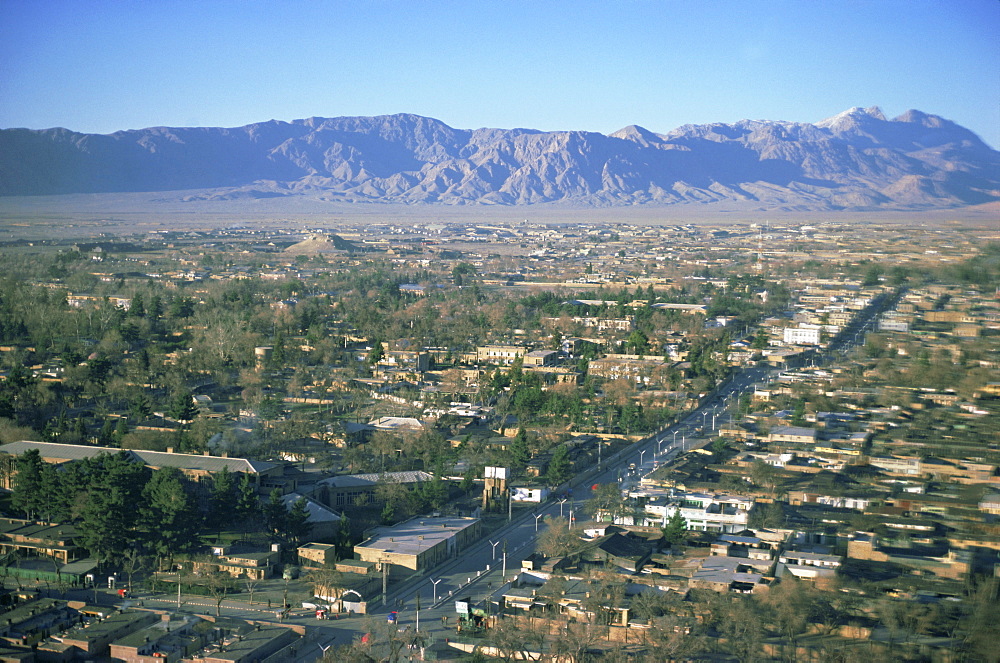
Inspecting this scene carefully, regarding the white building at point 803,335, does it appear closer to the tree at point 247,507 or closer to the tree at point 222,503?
the tree at point 247,507

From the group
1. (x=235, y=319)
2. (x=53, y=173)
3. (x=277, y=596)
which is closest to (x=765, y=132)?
(x=53, y=173)

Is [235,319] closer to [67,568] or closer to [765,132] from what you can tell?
[67,568]

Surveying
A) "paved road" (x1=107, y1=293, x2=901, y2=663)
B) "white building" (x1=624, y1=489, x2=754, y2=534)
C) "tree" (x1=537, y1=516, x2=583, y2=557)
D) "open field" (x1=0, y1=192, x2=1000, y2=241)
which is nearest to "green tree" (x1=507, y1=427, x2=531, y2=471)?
"paved road" (x1=107, y1=293, x2=901, y2=663)

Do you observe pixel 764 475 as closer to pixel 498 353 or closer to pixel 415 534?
pixel 415 534

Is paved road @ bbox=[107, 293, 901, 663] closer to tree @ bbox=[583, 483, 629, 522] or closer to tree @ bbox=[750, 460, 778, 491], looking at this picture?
tree @ bbox=[583, 483, 629, 522]

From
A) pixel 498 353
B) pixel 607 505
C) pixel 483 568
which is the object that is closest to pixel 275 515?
pixel 483 568

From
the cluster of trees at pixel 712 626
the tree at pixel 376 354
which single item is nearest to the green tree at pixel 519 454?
the cluster of trees at pixel 712 626
